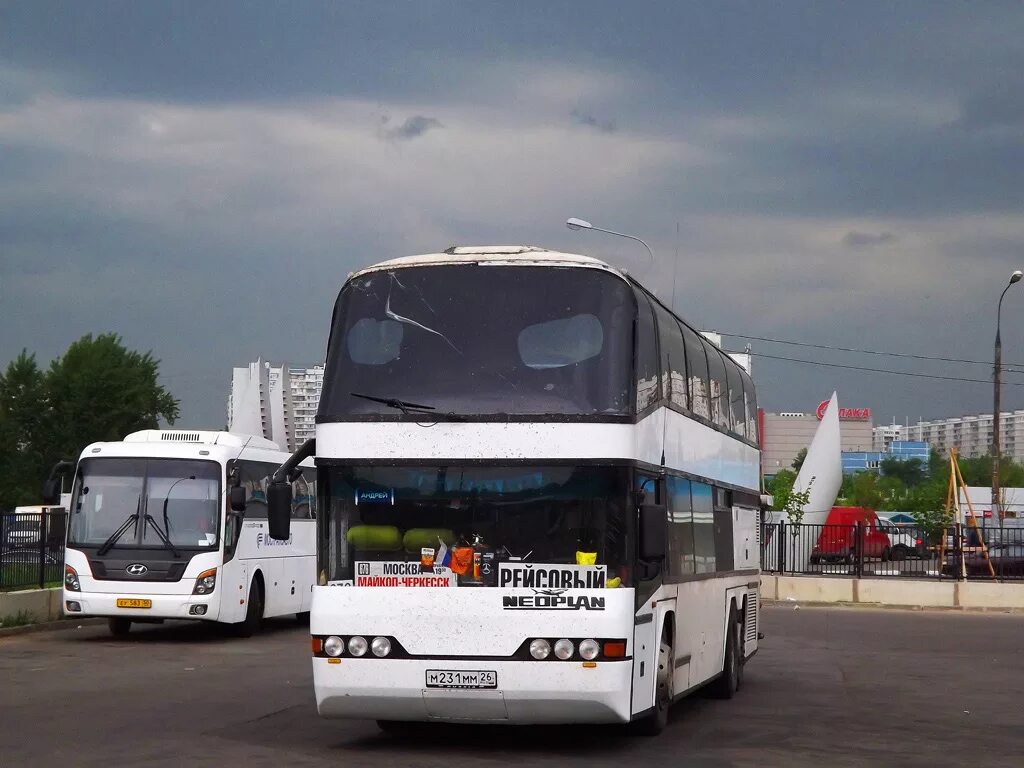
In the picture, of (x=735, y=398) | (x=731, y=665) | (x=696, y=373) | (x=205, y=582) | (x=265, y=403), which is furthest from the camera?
(x=265, y=403)

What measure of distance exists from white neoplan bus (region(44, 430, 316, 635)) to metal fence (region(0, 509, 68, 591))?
1.94m

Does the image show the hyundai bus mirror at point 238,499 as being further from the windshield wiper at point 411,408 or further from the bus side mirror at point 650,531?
the bus side mirror at point 650,531

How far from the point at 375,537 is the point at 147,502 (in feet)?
41.0

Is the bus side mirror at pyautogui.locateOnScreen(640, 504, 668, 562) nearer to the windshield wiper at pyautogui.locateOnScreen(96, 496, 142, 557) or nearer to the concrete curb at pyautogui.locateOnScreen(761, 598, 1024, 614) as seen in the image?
the windshield wiper at pyautogui.locateOnScreen(96, 496, 142, 557)

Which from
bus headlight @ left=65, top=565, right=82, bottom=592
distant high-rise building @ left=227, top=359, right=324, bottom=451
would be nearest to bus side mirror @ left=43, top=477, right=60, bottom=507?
bus headlight @ left=65, top=565, right=82, bottom=592

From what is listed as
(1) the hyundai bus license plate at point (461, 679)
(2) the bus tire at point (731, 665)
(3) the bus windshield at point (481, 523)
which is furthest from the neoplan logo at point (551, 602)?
(2) the bus tire at point (731, 665)

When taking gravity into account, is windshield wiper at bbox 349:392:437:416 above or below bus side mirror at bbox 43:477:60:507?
above

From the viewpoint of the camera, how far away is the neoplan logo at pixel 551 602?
1100cm

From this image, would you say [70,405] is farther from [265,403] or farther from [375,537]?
[375,537]

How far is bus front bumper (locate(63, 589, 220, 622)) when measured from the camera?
22.4 meters

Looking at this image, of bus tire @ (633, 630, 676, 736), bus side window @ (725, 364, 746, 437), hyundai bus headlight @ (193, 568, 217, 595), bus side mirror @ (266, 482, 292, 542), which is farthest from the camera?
hyundai bus headlight @ (193, 568, 217, 595)

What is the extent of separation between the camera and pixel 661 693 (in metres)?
12.4

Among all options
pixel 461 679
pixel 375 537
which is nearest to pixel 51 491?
pixel 375 537

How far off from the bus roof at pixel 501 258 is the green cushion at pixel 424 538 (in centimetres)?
211
